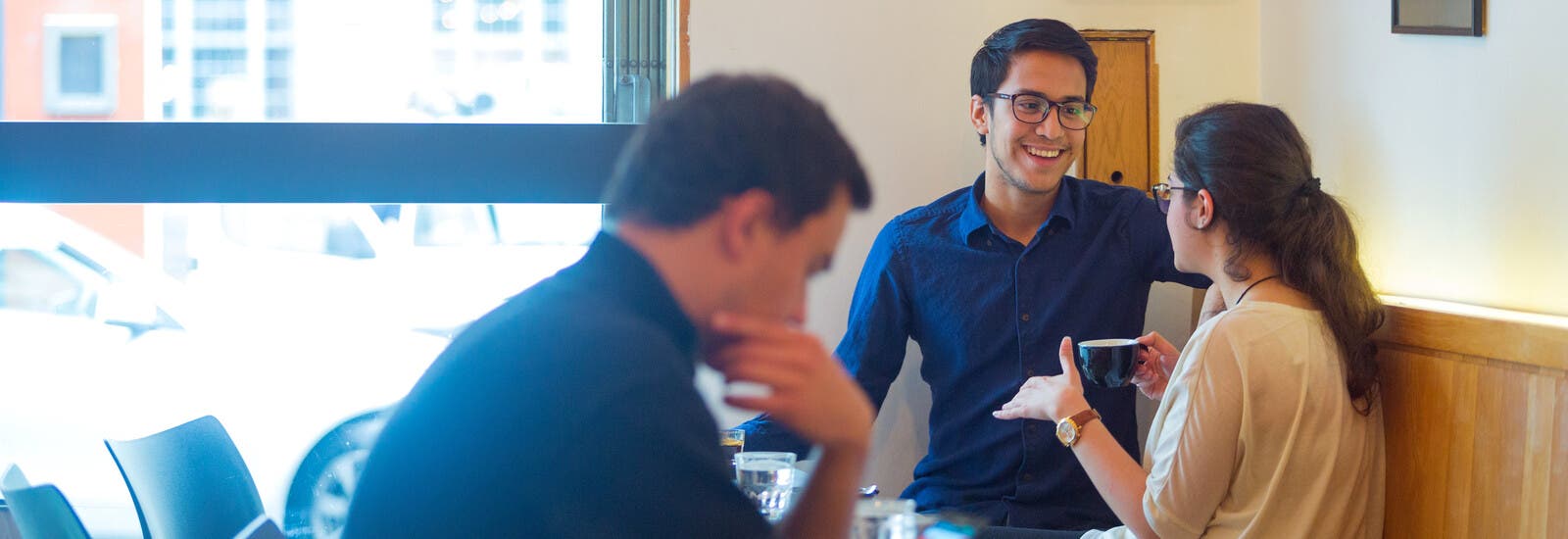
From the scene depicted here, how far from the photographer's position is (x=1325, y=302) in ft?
5.52

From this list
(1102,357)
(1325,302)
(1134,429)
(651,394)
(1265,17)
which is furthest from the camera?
(1265,17)

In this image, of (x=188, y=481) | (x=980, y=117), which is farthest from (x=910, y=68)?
(x=188, y=481)

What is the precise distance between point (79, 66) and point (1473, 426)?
2.70 metres

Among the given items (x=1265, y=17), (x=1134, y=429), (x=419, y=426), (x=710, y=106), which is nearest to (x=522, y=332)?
(x=419, y=426)

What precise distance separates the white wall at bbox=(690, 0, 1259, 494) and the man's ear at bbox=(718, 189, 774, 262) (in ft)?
5.98

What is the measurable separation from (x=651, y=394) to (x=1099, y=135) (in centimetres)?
208

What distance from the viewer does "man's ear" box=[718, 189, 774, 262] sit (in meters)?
0.84

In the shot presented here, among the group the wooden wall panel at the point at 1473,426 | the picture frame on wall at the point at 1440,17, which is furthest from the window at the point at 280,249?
the wooden wall panel at the point at 1473,426

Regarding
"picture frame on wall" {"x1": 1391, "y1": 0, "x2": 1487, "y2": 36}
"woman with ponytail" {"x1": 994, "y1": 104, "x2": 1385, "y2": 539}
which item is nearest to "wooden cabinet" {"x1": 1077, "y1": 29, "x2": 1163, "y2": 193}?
"picture frame on wall" {"x1": 1391, "y1": 0, "x2": 1487, "y2": 36}

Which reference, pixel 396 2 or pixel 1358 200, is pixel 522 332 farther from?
pixel 396 2

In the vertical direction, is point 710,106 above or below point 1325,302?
above

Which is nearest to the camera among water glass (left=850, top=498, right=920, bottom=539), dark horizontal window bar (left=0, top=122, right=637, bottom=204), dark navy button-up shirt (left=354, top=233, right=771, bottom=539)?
dark navy button-up shirt (left=354, top=233, right=771, bottom=539)

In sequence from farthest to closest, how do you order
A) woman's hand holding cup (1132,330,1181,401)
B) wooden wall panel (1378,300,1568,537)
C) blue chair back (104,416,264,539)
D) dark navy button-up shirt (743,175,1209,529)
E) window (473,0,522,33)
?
window (473,0,522,33) → dark navy button-up shirt (743,175,1209,529) → woman's hand holding cup (1132,330,1181,401) → blue chair back (104,416,264,539) → wooden wall panel (1378,300,1568,537)

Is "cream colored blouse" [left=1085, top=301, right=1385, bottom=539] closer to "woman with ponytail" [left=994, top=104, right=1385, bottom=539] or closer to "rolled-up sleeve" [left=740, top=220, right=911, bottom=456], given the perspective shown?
"woman with ponytail" [left=994, top=104, right=1385, bottom=539]
